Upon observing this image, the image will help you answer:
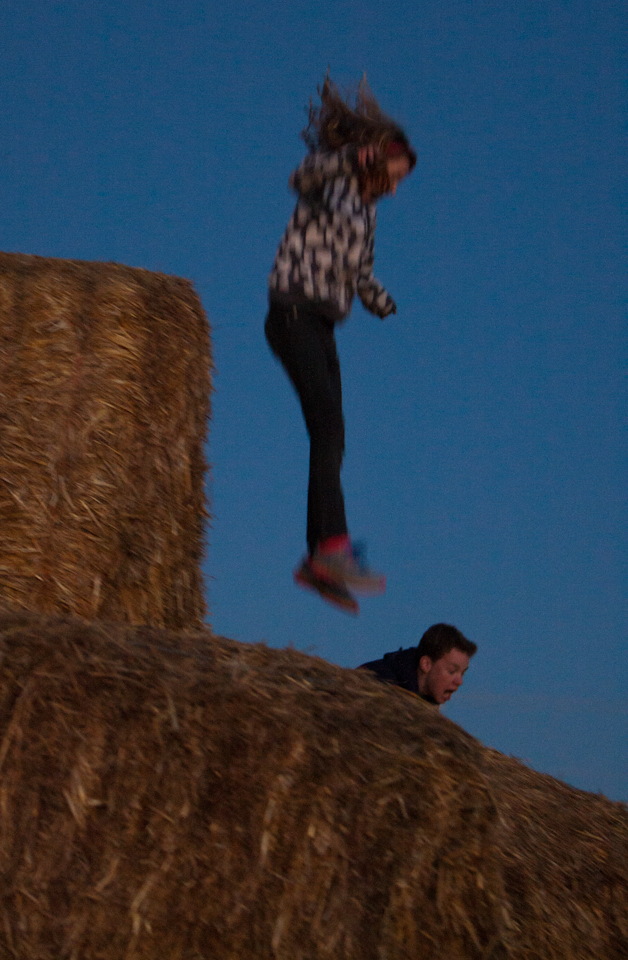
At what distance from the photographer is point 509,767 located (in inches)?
246

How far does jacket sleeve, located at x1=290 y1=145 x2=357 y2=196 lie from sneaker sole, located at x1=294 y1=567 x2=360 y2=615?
174cm

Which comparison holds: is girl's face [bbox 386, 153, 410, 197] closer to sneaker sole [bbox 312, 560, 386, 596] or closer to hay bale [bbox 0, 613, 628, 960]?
sneaker sole [bbox 312, 560, 386, 596]

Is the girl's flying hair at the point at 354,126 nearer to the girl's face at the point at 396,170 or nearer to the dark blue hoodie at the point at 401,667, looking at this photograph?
the girl's face at the point at 396,170

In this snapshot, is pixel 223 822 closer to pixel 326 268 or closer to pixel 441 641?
pixel 326 268

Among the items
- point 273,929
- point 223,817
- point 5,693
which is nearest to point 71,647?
point 5,693

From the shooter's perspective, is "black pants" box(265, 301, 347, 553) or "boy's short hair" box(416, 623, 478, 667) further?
"boy's short hair" box(416, 623, 478, 667)

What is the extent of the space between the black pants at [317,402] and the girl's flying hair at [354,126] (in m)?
0.80

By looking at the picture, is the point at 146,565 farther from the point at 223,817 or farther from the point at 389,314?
the point at 223,817

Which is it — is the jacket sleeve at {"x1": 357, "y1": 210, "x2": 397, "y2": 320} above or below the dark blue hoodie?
above

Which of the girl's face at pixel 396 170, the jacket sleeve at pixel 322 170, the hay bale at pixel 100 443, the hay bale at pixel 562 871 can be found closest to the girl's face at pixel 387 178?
the girl's face at pixel 396 170

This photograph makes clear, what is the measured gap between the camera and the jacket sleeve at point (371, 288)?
5109mm

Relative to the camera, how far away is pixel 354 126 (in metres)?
4.88

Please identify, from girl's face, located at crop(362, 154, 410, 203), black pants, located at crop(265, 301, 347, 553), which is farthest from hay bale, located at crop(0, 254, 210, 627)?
girl's face, located at crop(362, 154, 410, 203)

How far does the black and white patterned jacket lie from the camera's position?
484 centimetres
